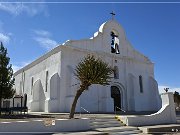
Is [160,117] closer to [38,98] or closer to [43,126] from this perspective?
[43,126]

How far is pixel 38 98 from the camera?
3184 centimetres

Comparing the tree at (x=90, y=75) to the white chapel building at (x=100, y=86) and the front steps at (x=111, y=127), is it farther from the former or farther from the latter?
the white chapel building at (x=100, y=86)

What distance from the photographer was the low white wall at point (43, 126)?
11252 millimetres

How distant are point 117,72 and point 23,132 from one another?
21592 mm

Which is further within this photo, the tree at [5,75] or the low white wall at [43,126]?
the tree at [5,75]

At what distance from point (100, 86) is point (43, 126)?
17.6 meters

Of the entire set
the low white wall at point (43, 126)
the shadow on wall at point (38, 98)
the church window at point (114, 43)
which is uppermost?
the church window at point (114, 43)

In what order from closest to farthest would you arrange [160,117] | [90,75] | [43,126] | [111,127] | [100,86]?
[43,126] → [111,127] → [90,75] → [160,117] → [100,86]

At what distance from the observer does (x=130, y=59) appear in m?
33.2

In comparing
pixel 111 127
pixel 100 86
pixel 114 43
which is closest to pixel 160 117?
pixel 111 127

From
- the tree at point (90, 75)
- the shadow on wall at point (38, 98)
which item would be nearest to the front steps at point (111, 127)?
the tree at point (90, 75)

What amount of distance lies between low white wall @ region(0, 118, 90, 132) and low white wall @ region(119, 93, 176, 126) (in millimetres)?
3274

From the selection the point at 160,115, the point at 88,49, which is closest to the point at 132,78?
the point at 88,49

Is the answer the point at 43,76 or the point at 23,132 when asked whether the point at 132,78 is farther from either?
the point at 23,132
